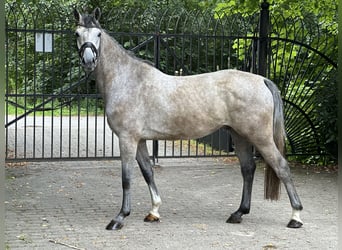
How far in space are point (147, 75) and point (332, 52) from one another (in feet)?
18.3

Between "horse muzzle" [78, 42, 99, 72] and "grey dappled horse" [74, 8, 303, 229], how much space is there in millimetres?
207

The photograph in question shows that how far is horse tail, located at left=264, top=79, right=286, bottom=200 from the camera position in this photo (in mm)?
5688

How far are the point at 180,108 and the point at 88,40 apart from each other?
1169 mm

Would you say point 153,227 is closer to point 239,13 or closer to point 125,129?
point 125,129

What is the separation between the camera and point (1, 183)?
1.19 m

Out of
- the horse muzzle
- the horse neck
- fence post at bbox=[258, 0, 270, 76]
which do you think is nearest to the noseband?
the horse muzzle

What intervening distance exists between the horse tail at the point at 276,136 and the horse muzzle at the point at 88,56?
6.09ft

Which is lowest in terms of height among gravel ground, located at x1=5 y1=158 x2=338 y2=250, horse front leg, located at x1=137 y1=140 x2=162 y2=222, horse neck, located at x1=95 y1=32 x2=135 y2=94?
gravel ground, located at x1=5 y1=158 x2=338 y2=250

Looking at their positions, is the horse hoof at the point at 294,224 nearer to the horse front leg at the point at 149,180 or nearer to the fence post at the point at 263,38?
the horse front leg at the point at 149,180

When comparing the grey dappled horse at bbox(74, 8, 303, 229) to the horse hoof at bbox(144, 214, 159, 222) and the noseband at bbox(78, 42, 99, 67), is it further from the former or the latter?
the horse hoof at bbox(144, 214, 159, 222)

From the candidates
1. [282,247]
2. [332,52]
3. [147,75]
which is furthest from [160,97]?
[332,52]

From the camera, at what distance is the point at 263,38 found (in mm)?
9852

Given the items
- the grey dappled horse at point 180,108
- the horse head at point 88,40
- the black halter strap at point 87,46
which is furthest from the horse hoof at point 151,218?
the black halter strap at point 87,46

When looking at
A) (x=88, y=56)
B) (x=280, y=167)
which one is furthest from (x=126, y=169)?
(x=280, y=167)
